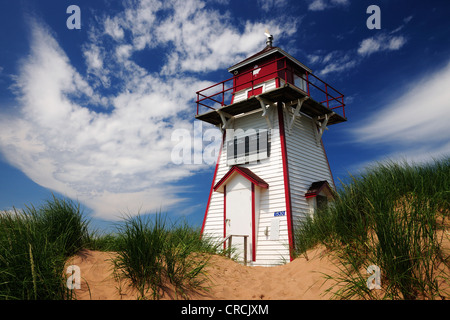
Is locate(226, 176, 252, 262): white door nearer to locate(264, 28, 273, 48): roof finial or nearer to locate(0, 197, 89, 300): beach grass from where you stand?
locate(0, 197, 89, 300): beach grass

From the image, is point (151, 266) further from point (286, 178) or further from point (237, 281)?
point (286, 178)

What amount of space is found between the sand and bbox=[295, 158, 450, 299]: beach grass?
19.5 inches

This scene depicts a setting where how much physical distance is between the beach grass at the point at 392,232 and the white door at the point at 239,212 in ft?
12.8

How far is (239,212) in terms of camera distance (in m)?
13.2

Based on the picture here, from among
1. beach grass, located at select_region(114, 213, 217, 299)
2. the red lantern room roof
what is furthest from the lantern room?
beach grass, located at select_region(114, 213, 217, 299)

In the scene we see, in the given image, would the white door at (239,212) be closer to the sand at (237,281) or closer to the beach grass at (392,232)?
the beach grass at (392,232)

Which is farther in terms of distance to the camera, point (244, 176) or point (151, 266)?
point (244, 176)

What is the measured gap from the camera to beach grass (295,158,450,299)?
5.00m

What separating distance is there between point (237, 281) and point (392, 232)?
Result: 12.9ft

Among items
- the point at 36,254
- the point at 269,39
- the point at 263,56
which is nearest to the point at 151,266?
the point at 36,254

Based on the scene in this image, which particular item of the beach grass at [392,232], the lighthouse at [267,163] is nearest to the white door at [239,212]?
the lighthouse at [267,163]

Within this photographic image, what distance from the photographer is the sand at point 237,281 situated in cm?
552
